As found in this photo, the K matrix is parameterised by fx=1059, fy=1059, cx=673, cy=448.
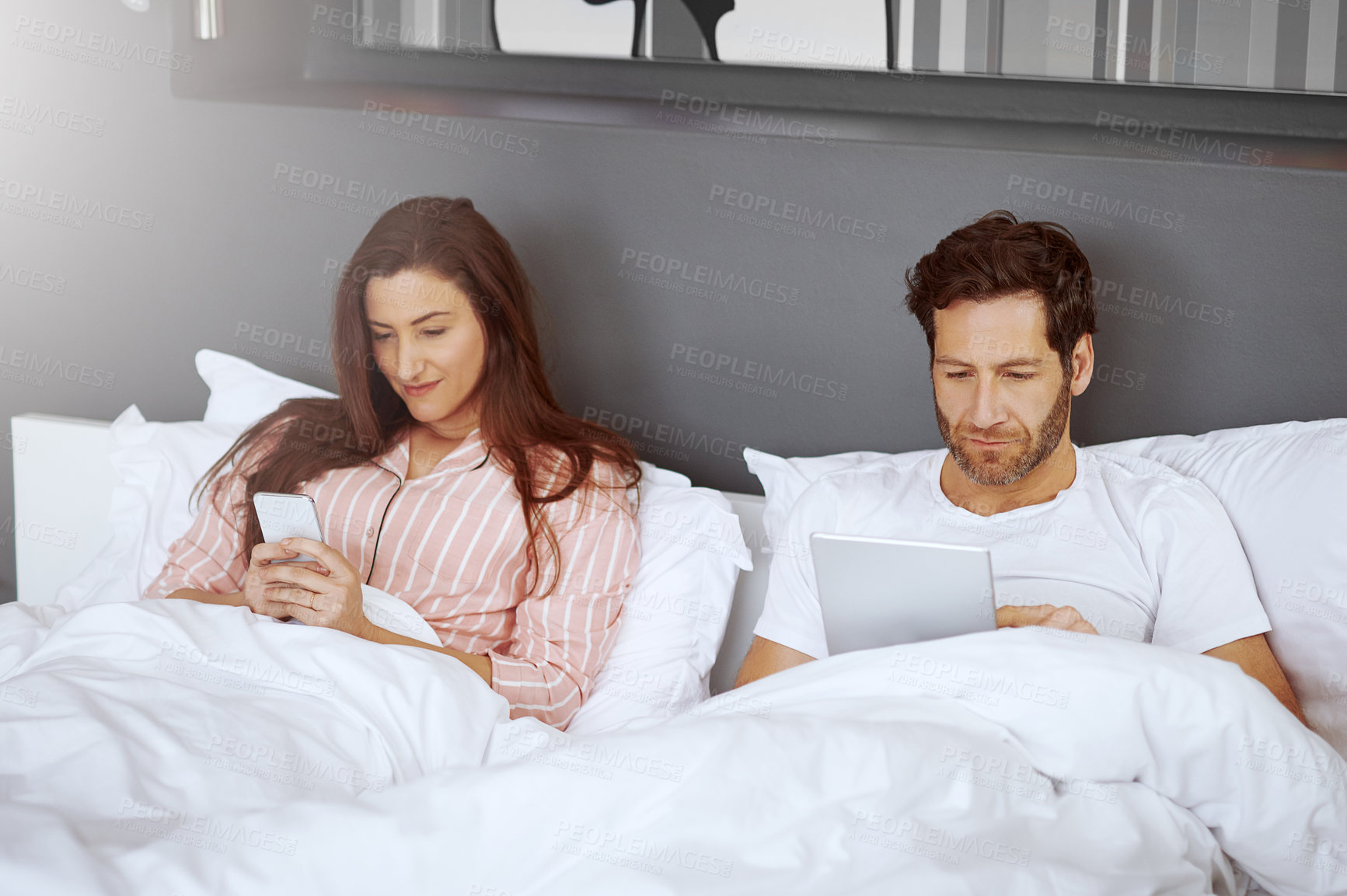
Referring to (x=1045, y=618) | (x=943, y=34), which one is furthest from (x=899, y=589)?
(x=943, y=34)

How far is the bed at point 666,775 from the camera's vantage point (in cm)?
97

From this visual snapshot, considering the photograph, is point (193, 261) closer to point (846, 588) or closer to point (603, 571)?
point (603, 571)

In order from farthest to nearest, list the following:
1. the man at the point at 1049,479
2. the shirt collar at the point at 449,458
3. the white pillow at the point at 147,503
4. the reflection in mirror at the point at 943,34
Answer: the white pillow at the point at 147,503 → the shirt collar at the point at 449,458 → the reflection in mirror at the point at 943,34 → the man at the point at 1049,479

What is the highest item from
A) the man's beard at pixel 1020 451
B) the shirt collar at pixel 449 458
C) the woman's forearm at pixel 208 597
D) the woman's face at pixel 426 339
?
the woman's face at pixel 426 339

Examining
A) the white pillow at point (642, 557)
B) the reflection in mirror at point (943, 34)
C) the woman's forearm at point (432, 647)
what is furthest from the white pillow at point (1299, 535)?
the woman's forearm at point (432, 647)

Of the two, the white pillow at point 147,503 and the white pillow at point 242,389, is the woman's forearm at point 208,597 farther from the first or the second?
the white pillow at point 242,389

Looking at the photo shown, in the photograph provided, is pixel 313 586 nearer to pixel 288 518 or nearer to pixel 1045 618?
pixel 288 518

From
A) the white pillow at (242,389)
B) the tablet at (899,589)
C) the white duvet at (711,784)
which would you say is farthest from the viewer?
the white pillow at (242,389)

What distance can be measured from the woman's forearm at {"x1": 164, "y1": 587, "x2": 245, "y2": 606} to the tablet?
2.89 feet

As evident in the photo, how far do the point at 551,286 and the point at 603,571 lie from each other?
573mm

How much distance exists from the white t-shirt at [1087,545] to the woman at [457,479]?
0.28 m

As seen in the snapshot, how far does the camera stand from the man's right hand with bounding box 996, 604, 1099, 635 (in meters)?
1.29

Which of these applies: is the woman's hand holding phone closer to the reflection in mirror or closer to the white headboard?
the white headboard

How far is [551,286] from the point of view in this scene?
1.90 meters
